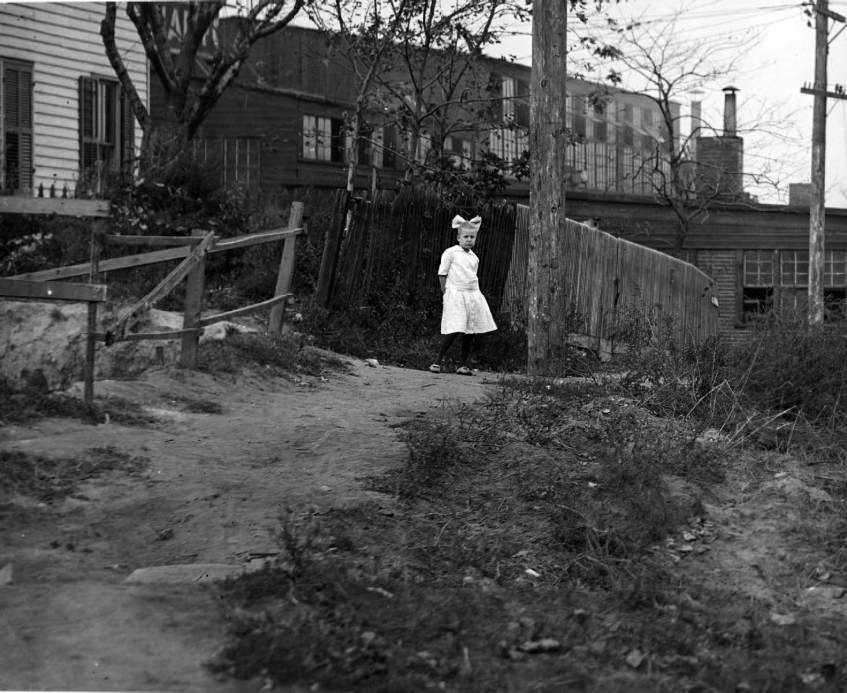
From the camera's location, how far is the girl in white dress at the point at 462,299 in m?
12.2

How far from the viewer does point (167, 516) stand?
18.5 ft

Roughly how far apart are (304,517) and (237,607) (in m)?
1.31

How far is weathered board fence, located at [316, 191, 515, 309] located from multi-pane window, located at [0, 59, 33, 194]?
7.44m

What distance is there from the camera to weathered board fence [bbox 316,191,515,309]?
13.3 metres

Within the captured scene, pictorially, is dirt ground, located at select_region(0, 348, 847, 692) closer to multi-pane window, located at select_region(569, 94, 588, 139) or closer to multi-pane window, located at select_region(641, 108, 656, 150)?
multi-pane window, located at select_region(641, 108, 656, 150)

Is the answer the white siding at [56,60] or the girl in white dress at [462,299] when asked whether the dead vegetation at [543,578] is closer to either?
the girl in white dress at [462,299]

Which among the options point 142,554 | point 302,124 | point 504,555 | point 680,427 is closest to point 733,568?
point 504,555

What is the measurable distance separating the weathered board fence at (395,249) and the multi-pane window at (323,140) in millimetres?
10281

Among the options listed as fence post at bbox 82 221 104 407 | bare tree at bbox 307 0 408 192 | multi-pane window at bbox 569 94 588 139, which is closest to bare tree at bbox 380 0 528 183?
bare tree at bbox 307 0 408 192

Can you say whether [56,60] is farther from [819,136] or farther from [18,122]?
[819,136]

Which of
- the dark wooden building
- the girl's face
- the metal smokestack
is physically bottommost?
the girl's face

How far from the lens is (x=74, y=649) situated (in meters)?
3.93

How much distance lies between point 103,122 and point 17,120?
1807 millimetres

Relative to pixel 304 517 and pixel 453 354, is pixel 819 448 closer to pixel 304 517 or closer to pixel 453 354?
pixel 304 517
